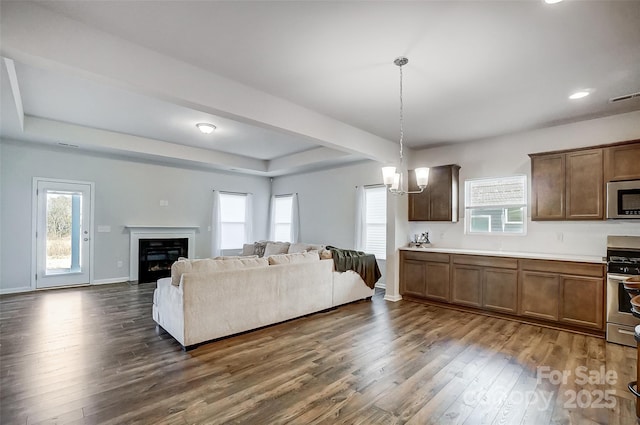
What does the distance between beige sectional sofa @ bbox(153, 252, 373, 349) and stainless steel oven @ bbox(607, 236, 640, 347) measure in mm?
3488

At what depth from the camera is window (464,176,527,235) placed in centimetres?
469

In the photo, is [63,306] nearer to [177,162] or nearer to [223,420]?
[177,162]

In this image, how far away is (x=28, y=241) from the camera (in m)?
5.48

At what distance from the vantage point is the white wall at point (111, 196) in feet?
17.5

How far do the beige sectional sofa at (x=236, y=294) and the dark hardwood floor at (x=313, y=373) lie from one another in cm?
19

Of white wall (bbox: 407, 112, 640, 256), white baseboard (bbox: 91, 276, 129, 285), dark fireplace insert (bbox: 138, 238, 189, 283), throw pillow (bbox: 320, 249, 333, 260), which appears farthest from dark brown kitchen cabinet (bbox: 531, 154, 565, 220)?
white baseboard (bbox: 91, 276, 129, 285)

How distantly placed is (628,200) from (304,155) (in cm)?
531

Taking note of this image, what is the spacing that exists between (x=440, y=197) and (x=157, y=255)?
6.26m

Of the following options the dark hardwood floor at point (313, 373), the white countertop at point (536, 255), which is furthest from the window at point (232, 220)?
the white countertop at point (536, 255)

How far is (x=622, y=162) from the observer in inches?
145

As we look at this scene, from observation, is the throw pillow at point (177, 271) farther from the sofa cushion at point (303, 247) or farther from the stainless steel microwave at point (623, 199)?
the stainless steel microwave at point (623, 199)

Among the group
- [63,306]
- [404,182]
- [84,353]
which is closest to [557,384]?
[404,182]

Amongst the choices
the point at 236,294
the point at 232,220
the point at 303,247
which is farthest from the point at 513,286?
the point at 232,220

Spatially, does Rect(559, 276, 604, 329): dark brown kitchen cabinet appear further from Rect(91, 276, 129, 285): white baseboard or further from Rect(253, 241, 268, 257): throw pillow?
Rect(91, 276, 129, 285): white baseboard
